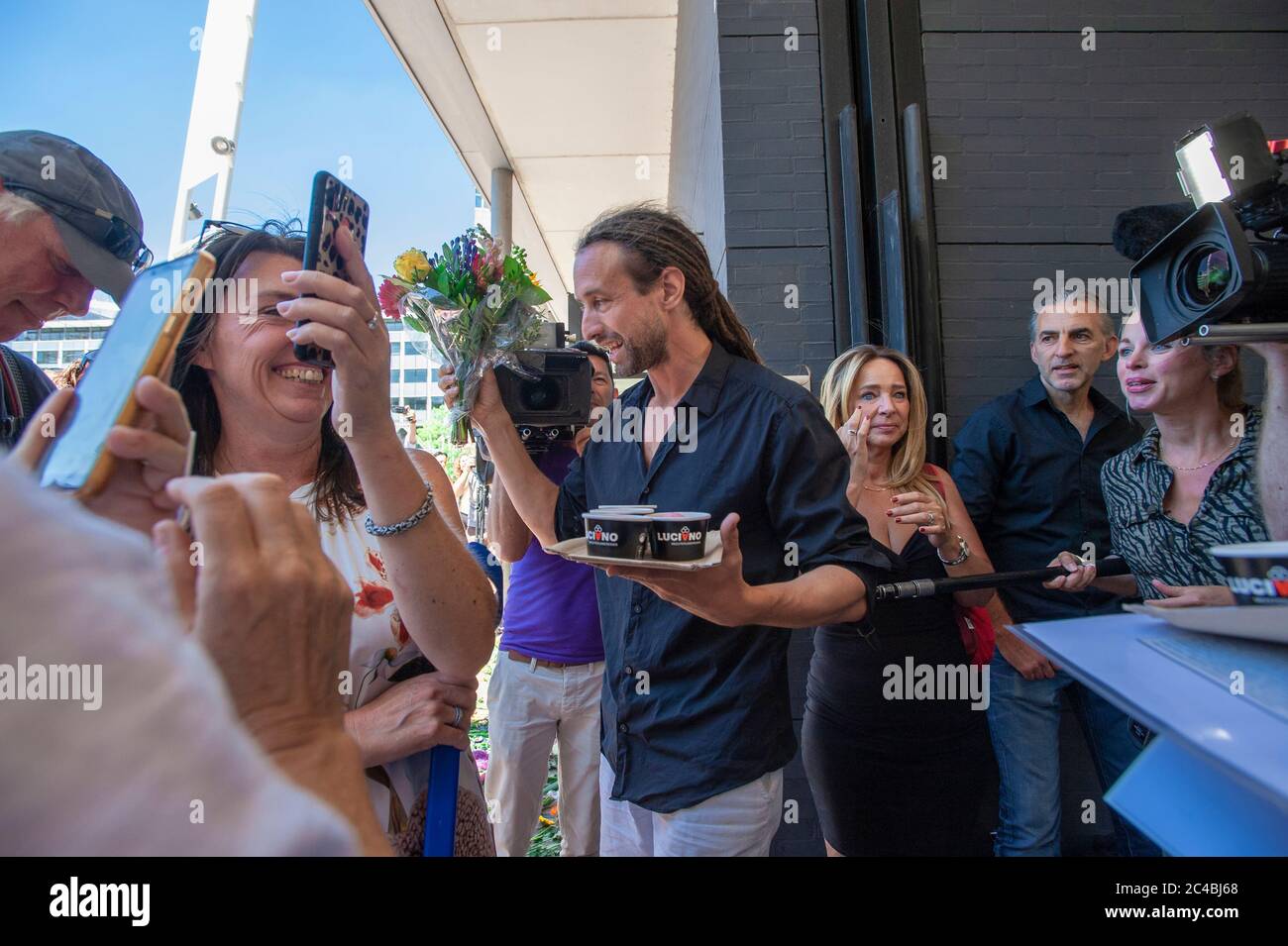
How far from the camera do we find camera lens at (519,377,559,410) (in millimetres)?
1350

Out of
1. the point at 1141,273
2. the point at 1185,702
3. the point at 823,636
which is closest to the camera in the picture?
the point at 1185,702

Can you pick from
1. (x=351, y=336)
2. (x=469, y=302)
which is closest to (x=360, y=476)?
(x=351, y=336)

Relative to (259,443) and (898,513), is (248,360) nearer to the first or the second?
(259,443)

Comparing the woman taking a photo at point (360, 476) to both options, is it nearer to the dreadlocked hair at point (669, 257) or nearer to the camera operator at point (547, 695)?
the dreadlocked hair at point (669, 257)

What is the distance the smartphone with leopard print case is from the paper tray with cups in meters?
0.38

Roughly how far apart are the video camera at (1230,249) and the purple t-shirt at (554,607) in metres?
1.41

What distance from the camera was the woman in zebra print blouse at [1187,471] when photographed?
104cm

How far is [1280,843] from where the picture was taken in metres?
0.63

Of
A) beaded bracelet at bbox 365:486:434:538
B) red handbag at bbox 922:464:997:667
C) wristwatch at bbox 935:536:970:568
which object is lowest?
red handbag at bbox 922:464:997:667

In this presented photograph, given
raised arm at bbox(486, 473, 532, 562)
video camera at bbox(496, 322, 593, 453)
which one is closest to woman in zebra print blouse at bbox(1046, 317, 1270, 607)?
video camera at bbox(496, 322, 593, 453)

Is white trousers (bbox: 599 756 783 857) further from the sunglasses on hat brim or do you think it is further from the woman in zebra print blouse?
the sunglasses on hat brim

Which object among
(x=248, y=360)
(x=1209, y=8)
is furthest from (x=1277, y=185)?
(x=1209, y=8)

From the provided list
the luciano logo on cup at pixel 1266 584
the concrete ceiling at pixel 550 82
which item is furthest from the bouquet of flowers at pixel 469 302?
the concrete ceiling at pixel 550 82
